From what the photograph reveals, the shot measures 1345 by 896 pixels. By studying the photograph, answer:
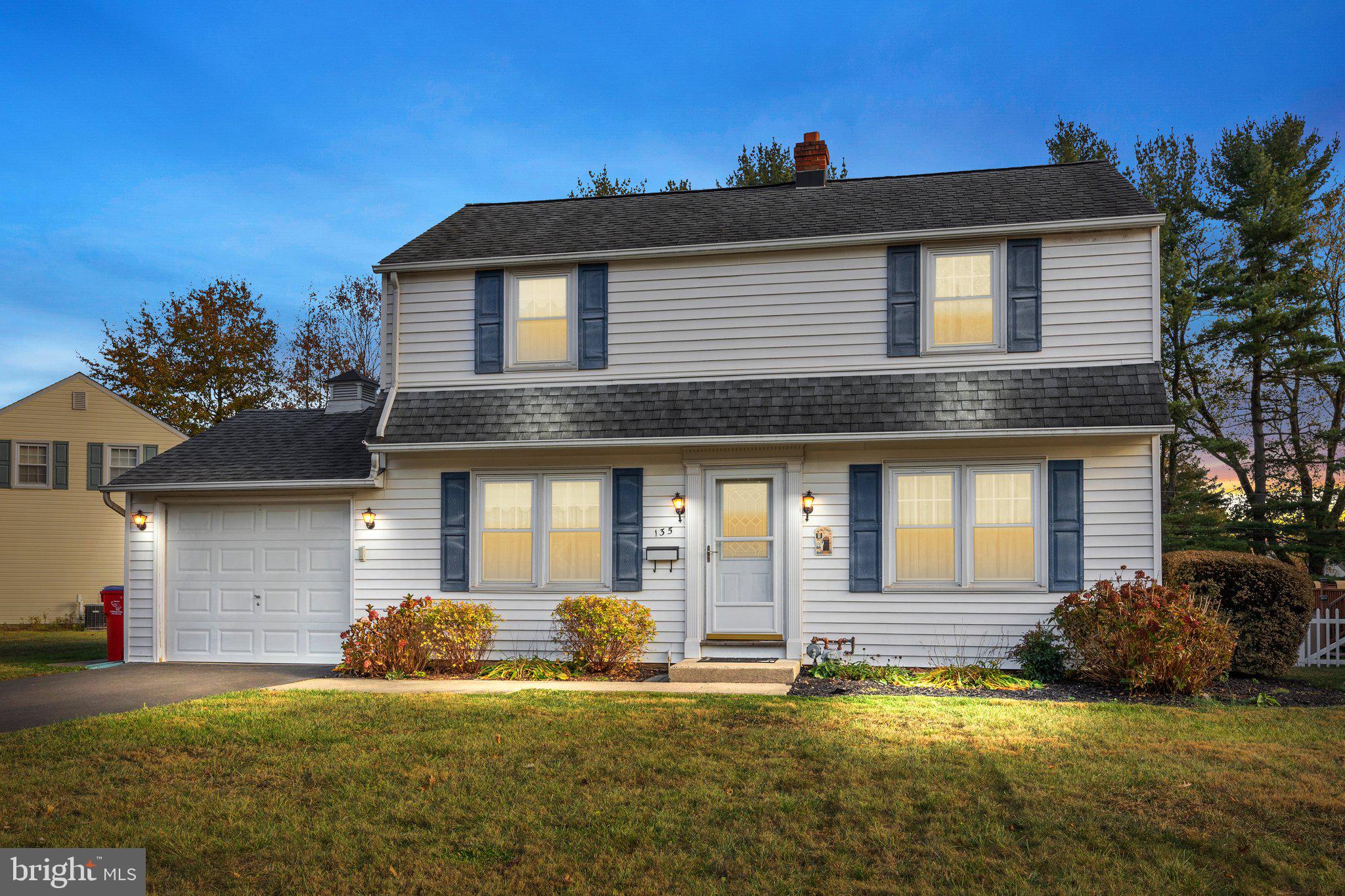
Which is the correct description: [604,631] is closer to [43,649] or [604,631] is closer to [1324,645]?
[1324,645]

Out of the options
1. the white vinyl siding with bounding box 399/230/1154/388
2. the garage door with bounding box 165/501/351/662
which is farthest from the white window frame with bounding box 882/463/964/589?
the garage door with bounding box 165/501/351/662

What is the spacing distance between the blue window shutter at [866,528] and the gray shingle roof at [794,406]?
2.24 ft

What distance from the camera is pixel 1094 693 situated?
909cm

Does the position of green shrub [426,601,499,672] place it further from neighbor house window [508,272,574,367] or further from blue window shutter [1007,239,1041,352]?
blue window shutter [1007,239,1041,352]

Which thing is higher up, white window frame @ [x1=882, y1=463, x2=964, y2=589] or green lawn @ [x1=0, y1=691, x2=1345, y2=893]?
white window frame @ [x1=882, y1=463, x2=964, y2=589]

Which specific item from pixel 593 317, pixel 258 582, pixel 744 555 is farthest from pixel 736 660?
pixel 258 582

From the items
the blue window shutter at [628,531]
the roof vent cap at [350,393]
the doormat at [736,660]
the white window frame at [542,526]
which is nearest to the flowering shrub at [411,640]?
the white window frame at [542,526]

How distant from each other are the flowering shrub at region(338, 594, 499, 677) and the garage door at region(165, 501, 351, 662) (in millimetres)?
1121

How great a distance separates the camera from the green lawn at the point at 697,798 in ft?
14.0

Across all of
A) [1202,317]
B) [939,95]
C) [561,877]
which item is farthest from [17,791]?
[939,95]

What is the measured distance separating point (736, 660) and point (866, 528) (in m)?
2.18

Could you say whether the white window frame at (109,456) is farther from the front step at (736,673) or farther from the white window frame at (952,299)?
the white window frame at (952,299)

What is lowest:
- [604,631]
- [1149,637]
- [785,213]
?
[604,631]

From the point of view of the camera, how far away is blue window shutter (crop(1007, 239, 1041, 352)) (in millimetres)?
10508
